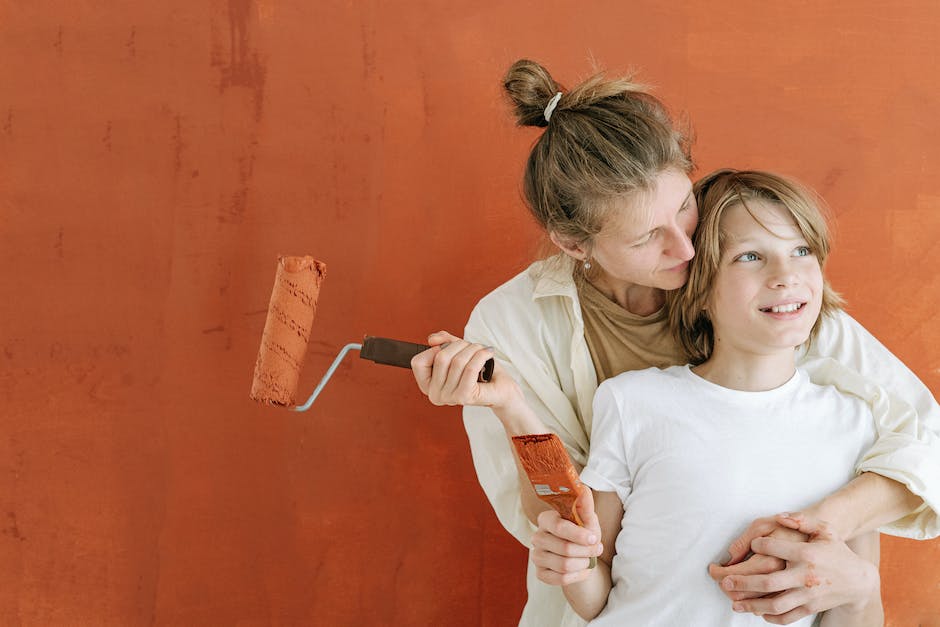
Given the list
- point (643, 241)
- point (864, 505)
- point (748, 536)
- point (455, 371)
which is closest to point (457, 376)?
point (455, 371)

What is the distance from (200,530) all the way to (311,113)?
0.87m

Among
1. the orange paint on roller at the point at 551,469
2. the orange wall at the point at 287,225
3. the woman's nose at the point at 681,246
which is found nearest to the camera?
the orange paint on roller at the point at 551,469

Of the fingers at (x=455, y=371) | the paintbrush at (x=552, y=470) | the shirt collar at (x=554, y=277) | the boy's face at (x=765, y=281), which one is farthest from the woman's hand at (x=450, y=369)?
the boy's face at (x=765, y=281)

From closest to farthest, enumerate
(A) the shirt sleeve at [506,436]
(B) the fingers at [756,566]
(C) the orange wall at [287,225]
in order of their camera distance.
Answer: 1. (B) the fingers at [756,566]
2. (A) the shirt sleeve at [506,436]
3. (C) the orange wall at [287,225]

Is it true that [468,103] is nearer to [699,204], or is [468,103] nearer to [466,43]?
[466,43]

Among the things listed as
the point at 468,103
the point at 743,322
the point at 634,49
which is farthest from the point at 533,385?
the point at 634,49

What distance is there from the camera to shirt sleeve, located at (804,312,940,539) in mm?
1250

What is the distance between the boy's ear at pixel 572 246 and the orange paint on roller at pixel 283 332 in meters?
0.40

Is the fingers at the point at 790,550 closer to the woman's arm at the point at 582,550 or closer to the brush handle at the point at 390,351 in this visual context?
A: the woman's arm at the point at 582,550

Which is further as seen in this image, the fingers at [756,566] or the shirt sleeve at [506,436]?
the shirt sleeve at [506,436]

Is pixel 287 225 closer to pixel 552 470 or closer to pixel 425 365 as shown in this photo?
pixel 425 365

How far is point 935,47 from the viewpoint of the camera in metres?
1.70

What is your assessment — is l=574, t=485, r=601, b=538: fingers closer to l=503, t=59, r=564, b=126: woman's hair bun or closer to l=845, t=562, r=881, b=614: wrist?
l=845, t=562, r=881, b=614: wrist

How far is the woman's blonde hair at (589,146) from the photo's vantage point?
127 cm
